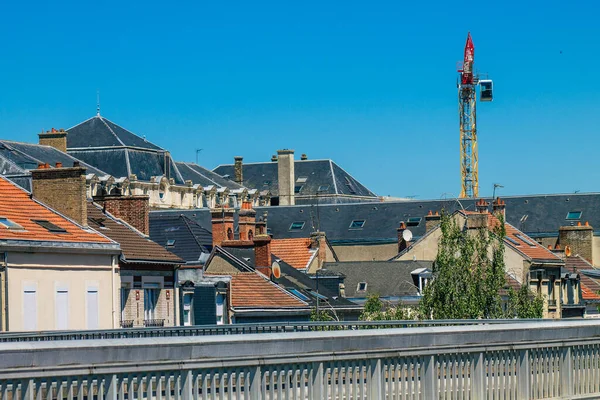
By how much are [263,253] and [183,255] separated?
9.12ft

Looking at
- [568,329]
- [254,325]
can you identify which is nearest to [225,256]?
[254,325]

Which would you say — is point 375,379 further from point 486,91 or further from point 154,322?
point 486,91

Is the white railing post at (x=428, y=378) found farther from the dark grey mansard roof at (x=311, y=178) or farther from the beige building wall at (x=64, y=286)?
the dark grey mansard roof at (x=311, y=178)

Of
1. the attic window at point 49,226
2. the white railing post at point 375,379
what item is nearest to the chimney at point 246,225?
the attic window at point 49,226

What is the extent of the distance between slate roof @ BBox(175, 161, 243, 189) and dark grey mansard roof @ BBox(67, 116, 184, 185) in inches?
598

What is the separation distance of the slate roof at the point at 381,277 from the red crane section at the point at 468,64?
72882mm

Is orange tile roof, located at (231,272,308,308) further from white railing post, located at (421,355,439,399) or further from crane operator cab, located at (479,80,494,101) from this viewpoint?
crane operator cab, located at (479,80,494,101)

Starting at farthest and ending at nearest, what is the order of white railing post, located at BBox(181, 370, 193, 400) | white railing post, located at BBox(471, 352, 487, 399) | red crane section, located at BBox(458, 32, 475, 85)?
red crane section, located at BBox(458, 32, 475, 85)
white railing post, located at BBox(471, 352, 487, 399)
white railing post, located at BBox(181, 370, 193, 400)

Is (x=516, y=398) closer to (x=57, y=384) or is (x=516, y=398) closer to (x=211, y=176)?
(x=57, y=384)

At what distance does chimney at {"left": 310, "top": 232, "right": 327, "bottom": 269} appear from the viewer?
64250 mm

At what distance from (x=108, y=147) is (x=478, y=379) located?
104 meters

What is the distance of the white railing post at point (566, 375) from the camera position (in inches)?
613

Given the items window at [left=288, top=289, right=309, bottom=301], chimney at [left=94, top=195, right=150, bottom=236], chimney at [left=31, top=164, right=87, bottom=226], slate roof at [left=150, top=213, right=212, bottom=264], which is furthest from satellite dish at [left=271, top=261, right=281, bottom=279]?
chimney at [left=31, top=164, right=87, bottom=226]

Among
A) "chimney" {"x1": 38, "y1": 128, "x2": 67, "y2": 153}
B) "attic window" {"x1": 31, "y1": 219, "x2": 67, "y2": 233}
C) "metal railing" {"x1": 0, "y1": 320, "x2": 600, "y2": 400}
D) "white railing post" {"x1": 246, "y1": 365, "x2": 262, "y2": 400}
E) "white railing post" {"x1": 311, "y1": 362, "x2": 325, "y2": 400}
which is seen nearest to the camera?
"metal railing" {"x1": 0, "y1": 320, "x2": 600, "y2": 400}
